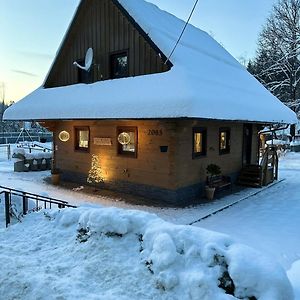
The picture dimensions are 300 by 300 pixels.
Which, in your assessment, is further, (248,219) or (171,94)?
(171,94)

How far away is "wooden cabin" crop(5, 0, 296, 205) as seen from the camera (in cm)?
929

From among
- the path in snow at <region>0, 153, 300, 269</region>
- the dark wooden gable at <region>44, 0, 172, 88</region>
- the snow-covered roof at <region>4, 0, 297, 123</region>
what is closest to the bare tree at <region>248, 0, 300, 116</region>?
the snow-covered roof at <region>4, 0, 297, 123</region>

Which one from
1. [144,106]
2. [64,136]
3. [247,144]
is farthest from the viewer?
[247,144]

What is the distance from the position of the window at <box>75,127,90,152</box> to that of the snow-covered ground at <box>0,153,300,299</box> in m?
2.02

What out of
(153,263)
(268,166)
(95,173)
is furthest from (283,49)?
(153,263)

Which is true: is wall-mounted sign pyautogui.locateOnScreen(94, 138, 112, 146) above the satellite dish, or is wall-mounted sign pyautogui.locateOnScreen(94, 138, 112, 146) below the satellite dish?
below

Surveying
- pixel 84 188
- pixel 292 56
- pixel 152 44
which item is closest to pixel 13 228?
pixel 84 188

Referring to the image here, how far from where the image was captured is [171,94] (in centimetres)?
848

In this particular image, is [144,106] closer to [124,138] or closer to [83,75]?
[124,138]

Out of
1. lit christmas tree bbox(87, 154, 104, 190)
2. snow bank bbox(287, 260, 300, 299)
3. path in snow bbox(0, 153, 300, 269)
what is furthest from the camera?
lit christmas tree bbox(87, 154, 104, 190)

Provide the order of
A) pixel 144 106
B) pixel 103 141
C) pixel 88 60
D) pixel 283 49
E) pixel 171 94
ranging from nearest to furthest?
pixel 171 94 → pixel 144 106 → pixel 103 141 → pixel 88 60 → pixel 283 49

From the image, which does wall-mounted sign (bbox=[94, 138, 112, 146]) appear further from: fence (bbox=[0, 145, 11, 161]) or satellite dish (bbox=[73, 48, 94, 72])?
fence (bbox=[0, 145, 11, 161])

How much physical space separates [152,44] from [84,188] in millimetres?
5816

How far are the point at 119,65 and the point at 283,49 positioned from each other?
22.6 meters
